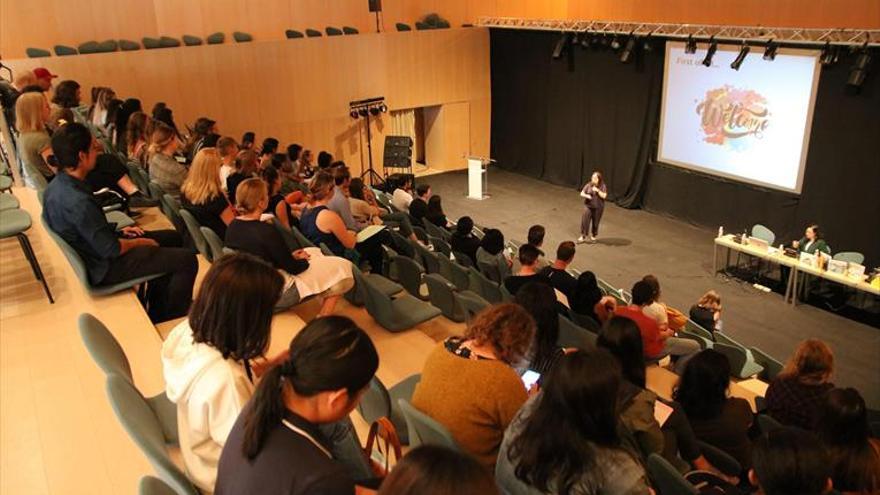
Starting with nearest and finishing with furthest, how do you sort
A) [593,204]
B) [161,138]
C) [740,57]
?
1. [161,138]
2. [740,57]
3. [593,204]

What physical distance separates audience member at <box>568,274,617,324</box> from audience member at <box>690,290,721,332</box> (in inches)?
55.6

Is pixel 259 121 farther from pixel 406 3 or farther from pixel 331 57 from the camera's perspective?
pixel 406 3

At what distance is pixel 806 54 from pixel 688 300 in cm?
381

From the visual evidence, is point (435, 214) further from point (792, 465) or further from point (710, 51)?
point (792, 465)

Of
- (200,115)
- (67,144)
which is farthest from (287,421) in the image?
(200,115)

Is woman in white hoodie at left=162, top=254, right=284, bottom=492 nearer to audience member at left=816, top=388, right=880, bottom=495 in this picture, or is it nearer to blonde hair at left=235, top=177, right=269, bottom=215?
blonde hair at left=235, top=177, right=269, bottom=215

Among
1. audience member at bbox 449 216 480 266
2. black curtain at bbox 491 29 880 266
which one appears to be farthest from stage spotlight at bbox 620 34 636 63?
audience member at bbox 449 216 480 266

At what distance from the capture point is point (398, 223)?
7.56 meters

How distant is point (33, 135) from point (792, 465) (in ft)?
18.6

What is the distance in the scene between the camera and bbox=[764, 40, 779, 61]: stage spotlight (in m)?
8.72

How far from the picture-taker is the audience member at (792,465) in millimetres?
2266

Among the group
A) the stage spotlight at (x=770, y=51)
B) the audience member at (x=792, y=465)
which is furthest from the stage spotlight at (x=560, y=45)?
the audience member at (x=792, y=465)


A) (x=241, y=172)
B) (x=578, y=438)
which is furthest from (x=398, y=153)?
(x=578, y=438)

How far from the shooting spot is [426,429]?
225 centimetres
